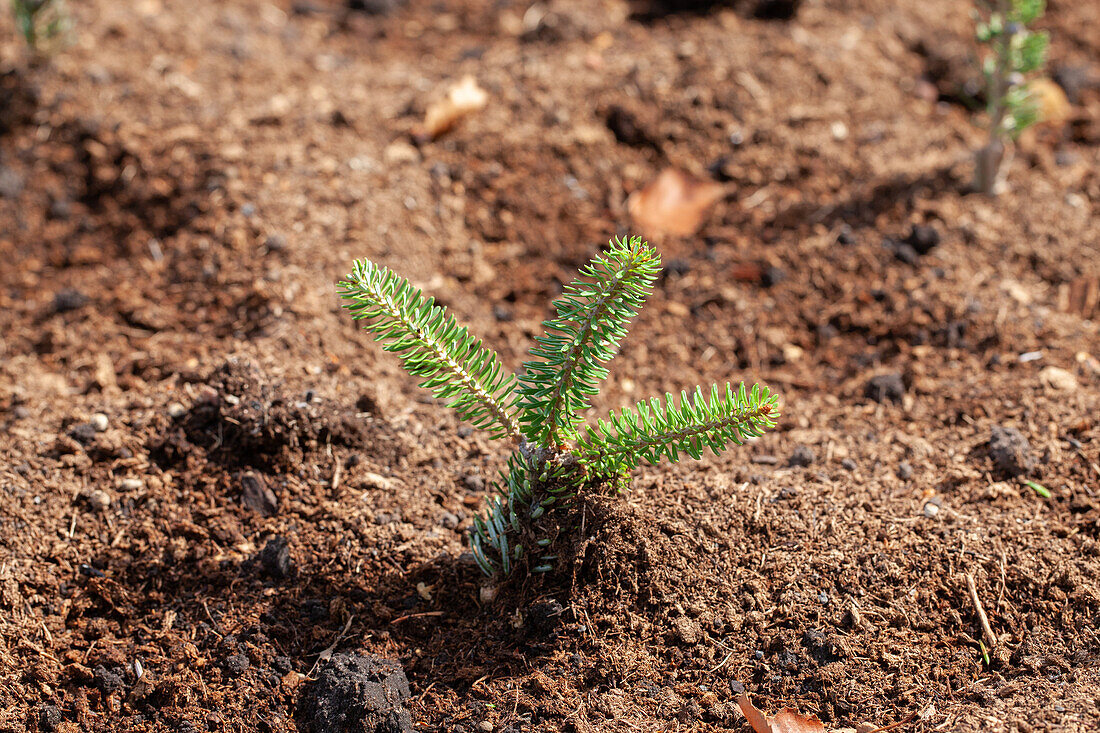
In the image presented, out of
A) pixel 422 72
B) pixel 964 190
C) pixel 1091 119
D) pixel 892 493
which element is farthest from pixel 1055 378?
pixel 422 72

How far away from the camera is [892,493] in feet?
7.91

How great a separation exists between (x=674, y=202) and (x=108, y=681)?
102 inches

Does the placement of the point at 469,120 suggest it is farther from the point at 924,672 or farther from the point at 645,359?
the point at 924,672

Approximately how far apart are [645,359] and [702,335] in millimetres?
244

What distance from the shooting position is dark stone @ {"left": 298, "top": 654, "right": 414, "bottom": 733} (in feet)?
6.23

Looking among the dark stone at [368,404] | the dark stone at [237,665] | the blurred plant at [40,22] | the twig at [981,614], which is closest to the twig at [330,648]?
the dark stone at [237,665]

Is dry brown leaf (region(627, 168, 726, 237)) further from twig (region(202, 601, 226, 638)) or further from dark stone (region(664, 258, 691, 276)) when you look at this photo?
twig (region(202, 601, 226, 638))

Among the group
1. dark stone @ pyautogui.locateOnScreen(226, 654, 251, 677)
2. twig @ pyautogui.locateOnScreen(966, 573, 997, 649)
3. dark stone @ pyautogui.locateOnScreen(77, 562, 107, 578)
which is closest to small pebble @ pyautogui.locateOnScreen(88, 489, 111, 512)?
dark stone @ pyautogui.locateOnScreen(77, 562, 107, 578)

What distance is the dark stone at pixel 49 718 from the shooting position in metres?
1.96

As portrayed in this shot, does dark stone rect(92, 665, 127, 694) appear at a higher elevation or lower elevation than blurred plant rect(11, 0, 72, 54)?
lower

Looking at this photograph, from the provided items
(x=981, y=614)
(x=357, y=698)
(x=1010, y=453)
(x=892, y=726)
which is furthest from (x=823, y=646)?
(x=357, y=698)

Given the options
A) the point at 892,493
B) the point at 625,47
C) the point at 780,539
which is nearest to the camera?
the point at 780,539

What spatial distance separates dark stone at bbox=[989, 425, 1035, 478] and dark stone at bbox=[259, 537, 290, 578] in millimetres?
1976

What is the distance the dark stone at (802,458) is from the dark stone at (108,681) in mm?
1863
